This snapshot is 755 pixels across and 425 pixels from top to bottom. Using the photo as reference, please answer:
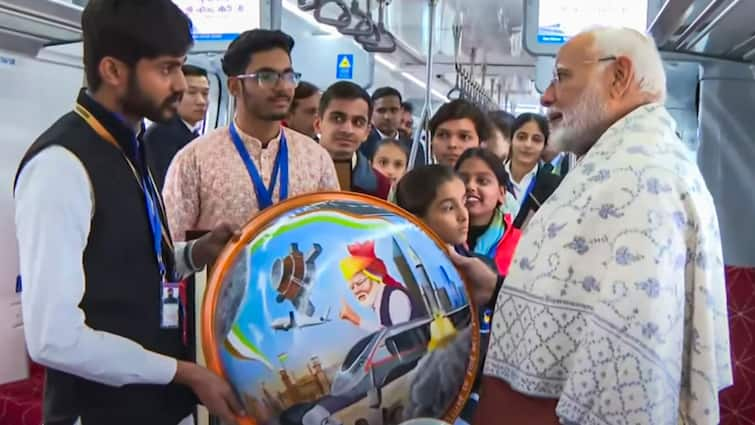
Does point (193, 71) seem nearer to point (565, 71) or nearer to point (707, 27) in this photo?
point (707, 27)

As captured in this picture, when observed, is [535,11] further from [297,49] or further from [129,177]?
[297,49]

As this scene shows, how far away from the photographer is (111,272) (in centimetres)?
144

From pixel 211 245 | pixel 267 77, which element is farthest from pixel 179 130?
pixel 211 245

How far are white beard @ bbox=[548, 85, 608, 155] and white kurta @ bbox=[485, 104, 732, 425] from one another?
0.27 ft

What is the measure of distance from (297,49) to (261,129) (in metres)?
4.03

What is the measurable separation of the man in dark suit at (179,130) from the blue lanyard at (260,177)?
0.93m

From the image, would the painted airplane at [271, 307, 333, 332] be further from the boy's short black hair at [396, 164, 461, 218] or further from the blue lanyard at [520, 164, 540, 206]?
the blue lanyard at [520, 164, 540, 206]

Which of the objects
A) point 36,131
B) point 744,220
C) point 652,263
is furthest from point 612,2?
point 36,131

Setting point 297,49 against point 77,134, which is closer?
point 77,134

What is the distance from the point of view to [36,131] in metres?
4.08

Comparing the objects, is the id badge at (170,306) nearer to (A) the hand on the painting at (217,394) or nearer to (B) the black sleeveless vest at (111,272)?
(B) the black sleeveless vest at (111,272)

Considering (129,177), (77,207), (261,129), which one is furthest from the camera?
(261,129)

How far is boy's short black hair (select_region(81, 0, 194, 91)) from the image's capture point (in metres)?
1.45

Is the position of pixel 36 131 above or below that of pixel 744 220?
above
